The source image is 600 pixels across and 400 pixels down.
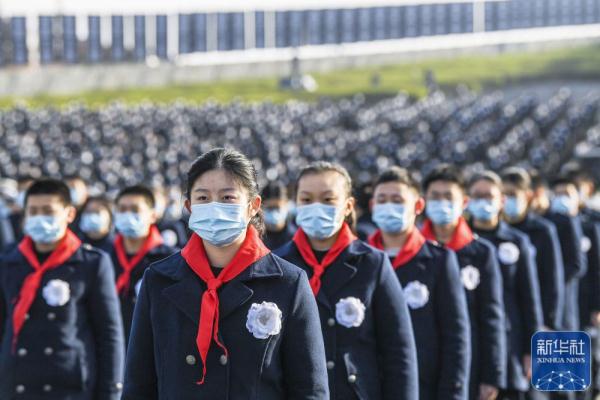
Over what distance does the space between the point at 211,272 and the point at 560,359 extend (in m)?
0.99

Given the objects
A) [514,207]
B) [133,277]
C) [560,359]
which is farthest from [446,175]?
[560,359]

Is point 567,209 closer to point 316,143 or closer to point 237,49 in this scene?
point 316,143

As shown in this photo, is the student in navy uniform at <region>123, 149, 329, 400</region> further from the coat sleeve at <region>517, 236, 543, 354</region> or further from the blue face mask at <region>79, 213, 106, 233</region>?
the blue face mask at <region>79, 213, 106, 233</region>

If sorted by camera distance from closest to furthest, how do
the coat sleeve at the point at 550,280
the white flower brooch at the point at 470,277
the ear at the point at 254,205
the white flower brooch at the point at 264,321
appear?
the white flower brooch at the point at 264,321 < the ear at the point at 254,205 < the white flower brooch at the point at 470,277 < the coat sleeve at the point at 550,280

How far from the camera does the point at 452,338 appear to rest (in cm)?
463

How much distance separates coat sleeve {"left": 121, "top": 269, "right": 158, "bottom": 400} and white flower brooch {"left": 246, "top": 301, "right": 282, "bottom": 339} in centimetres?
29

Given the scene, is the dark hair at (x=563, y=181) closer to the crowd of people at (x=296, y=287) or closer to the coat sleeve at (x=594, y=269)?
the crowd of people at (x=296, y=287)

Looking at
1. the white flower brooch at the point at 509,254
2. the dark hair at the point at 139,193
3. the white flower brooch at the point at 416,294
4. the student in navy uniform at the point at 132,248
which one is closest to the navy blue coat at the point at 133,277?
the student in navy uniform at the point at 132,248

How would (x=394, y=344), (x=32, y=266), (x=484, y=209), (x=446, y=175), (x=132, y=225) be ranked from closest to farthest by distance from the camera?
1. (x=394, y=344)
2. (x=32, y=266)
3. (x=446, y=175)
4. (x=484, y=209)
5. (x=132, y=225)

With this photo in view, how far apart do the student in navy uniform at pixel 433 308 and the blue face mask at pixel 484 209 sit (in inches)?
52.8

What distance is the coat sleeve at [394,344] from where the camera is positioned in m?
3.92

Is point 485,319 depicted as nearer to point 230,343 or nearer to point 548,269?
point 548,269

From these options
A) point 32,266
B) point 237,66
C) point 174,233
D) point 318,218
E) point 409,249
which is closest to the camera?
point 318,218

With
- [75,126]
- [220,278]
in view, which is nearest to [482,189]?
[220,278]
